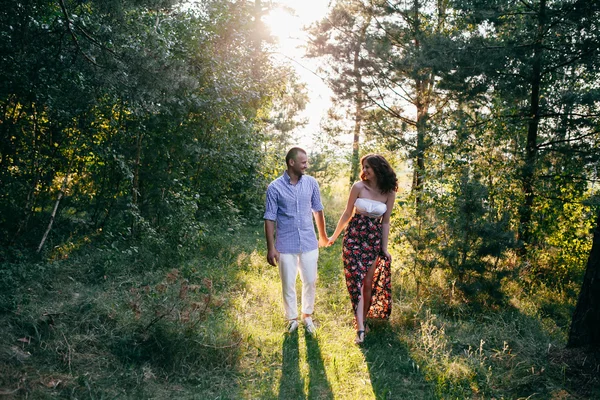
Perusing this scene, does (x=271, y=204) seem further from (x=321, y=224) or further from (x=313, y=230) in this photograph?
(x=321, y=224)

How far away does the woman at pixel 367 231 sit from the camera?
4.77 meters

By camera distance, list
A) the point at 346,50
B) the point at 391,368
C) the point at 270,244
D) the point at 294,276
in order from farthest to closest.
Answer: the point at 346,50 < the point at 294,276 < the point at 270,244 < the point at 391,368

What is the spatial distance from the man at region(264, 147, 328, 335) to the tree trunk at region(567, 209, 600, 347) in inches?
103

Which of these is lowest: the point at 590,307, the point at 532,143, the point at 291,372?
the point at 291,372

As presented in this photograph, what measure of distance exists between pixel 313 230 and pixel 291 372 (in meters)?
1.53

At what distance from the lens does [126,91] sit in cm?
459

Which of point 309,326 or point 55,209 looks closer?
point 309,326

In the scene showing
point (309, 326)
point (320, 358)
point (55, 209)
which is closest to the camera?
point (320, 358)

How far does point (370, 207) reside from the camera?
4773mm

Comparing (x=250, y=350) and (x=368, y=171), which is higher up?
(x=368, y=171)

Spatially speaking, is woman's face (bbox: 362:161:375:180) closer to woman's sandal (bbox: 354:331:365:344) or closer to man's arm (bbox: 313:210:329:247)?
man's arm (bbox: 313:210:329:247)

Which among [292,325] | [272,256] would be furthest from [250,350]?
[272,256]

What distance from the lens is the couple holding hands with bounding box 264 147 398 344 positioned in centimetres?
468

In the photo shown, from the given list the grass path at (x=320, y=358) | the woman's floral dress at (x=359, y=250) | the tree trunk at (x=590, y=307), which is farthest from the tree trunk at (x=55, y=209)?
the tree trunk at (x=590, y=307)
